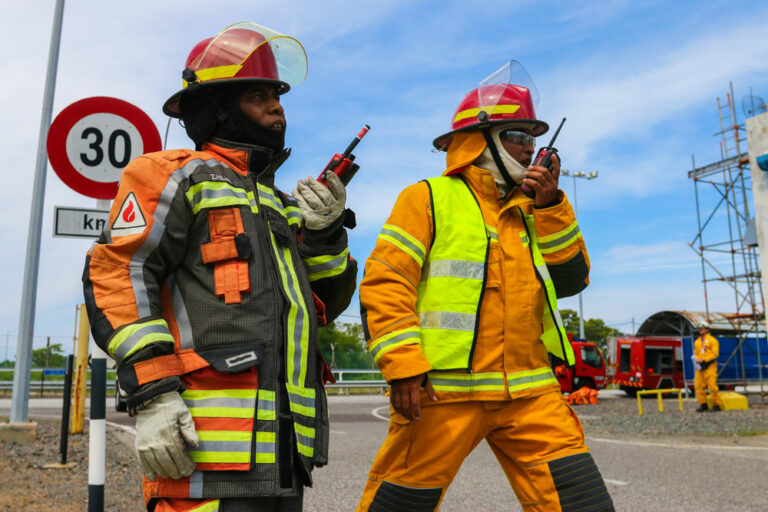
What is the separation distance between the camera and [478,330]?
10.1 ft

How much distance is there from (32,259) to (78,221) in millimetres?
4596

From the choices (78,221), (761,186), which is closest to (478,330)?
(78,221)

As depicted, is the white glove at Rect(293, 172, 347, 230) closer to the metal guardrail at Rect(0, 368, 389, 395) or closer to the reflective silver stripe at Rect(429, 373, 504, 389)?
the reflective silver stripe at Rect(429, 373, 504, 389)

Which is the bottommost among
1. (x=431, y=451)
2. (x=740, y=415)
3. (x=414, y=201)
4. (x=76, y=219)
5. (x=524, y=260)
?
(x=740, y=415)

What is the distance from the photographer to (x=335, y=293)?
282 cm

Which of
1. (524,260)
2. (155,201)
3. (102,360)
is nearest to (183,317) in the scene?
(155,201)

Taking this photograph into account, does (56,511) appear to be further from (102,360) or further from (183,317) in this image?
(183,317)

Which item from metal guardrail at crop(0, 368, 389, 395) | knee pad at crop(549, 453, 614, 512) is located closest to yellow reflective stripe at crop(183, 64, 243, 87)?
knee pad at crop(549, 453, 614, 512)

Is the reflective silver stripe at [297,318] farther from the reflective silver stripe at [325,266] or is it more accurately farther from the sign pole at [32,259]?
the sign pole at [32,259]

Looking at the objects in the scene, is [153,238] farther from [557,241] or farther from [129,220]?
[557,241]

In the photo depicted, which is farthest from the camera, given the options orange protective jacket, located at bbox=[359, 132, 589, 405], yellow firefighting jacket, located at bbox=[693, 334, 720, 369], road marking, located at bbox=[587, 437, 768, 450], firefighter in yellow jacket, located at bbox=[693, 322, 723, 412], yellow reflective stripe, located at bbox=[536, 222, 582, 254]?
yellow firefighting jacket, located at bbox=[693, 334, 720, 369]

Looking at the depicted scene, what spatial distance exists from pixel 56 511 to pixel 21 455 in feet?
11.4

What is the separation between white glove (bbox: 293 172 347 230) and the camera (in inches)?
105

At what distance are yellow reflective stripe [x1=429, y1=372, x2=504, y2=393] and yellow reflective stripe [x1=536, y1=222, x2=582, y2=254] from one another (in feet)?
2.32
